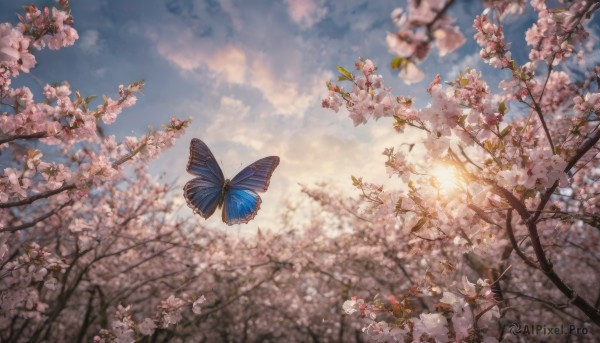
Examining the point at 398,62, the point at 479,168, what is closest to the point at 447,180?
the point at 479,168

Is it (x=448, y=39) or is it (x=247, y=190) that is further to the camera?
(x=247, y=190)

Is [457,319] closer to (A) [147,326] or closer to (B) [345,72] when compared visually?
(B) [345,72]

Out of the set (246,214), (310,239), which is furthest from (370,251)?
(246,214)

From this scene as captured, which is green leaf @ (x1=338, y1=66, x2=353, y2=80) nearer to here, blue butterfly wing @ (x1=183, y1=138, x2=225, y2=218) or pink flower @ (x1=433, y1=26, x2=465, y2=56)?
pink flower @ (x1=433, y1=26, x2=465, y2=56)

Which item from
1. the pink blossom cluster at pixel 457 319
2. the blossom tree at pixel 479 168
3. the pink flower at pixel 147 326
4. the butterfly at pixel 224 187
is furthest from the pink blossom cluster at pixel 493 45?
the pink flower at pixel 147 326

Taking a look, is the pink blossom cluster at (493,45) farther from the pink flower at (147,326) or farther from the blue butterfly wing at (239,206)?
the pink flower at (147,326)

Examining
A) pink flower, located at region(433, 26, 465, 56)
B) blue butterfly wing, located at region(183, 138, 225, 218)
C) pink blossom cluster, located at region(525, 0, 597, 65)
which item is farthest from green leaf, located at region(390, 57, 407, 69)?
blue butterfly wing, located at region(183, 138, 225, 218)

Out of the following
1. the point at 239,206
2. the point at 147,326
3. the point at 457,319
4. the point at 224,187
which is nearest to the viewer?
the point at 457,319

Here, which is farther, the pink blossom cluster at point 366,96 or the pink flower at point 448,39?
the pink blossom cluster at point 366,96
